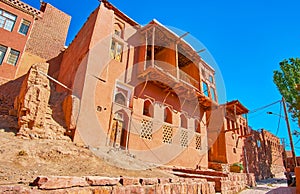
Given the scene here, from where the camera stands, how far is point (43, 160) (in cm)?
534

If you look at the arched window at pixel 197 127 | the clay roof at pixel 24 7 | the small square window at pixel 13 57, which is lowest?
the arched window at pixel 197 127

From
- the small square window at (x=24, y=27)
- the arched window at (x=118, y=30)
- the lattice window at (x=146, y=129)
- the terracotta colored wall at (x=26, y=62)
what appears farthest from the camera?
the small square window at (x=24, y=27)

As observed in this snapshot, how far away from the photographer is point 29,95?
7215 mm

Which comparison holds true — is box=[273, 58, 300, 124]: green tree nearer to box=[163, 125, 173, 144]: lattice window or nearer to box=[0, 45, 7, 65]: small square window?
box=[163, 125, 173, 144]: lattice window

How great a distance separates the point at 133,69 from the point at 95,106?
161 inches

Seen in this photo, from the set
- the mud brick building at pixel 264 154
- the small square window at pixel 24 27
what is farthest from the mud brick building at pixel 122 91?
the mud brick building at pixel 264 154

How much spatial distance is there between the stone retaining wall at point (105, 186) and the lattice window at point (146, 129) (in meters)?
5.67

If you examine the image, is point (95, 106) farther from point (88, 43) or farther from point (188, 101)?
point (188, 101)

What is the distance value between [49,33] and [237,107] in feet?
68.1

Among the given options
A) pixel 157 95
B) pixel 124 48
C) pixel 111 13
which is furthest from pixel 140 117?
pixel 111 13

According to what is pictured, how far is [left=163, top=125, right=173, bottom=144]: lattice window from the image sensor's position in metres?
12.2

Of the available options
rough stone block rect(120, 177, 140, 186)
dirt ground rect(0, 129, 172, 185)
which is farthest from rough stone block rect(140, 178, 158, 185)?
dirt ground rect(0, 129, 172, 185)

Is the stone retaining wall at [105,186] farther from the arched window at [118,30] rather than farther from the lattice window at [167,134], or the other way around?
the arched window at [118,30]

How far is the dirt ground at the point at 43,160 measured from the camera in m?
4.26
